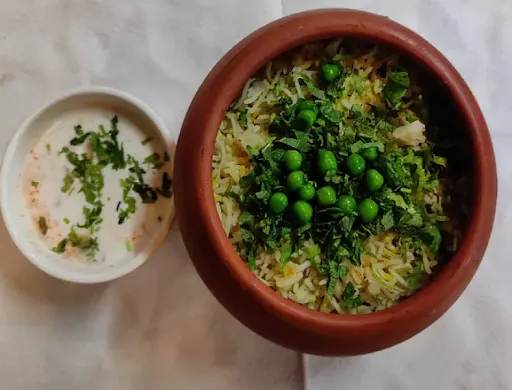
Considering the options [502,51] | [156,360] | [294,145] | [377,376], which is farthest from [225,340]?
[502,51]

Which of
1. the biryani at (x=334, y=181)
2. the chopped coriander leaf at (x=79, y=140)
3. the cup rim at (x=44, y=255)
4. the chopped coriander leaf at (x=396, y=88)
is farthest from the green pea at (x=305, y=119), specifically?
the chopped coriander leaf at (x=79, y=140)

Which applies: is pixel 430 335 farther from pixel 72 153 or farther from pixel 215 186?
pixel 72 153

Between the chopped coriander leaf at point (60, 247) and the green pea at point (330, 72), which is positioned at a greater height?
the green pea at point (330, 72)

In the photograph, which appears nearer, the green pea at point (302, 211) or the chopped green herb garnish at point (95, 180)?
the green pea at point (302, 211)

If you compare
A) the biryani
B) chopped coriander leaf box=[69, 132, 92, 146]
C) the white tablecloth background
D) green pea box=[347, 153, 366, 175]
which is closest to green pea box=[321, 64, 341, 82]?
the biryani

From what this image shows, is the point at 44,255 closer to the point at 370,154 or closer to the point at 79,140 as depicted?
the point at 79,140

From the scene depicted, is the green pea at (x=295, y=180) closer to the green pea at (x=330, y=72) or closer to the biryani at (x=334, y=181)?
the biryani at (x=334, y=181)
